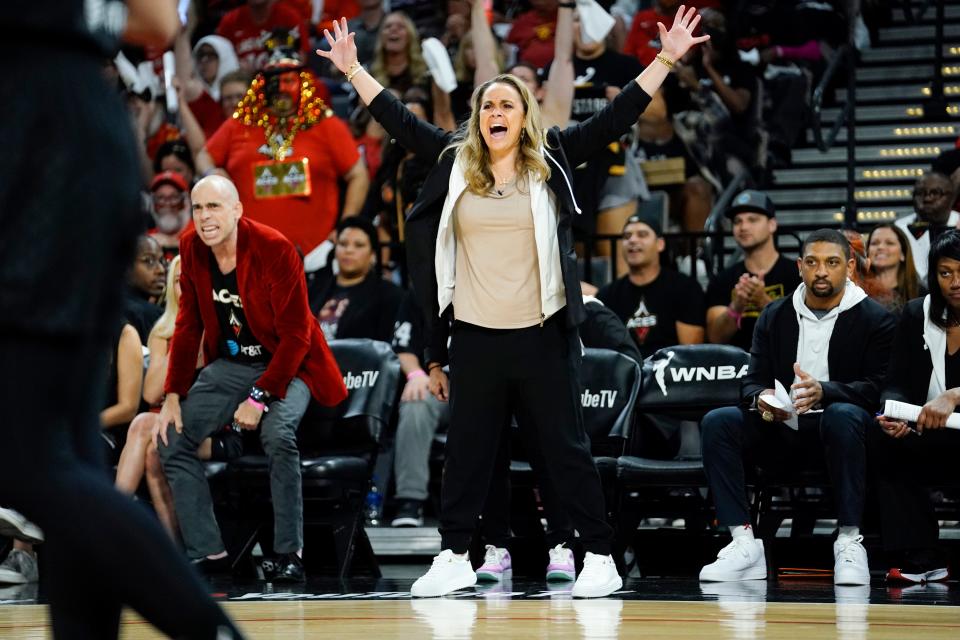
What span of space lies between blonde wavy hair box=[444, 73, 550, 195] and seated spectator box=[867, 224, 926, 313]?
2.48 m

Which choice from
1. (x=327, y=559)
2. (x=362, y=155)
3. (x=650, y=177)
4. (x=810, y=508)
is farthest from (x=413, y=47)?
(x=810, y=508)

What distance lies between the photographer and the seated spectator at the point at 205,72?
428 inches

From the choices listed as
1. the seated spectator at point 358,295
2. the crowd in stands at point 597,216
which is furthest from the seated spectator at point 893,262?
the seated spectator at point 358,295

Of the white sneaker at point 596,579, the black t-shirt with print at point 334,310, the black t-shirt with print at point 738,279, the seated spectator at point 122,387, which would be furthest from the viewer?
the black t-shirt with print at point 334,310

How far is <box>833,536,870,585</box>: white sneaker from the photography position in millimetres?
5871

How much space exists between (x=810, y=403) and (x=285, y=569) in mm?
2433

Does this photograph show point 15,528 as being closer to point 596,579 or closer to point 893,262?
point 596,579

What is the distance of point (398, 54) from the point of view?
1019cm

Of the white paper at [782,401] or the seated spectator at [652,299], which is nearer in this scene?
the white paper at [782,401]

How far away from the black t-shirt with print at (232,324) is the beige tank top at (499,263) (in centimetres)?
138

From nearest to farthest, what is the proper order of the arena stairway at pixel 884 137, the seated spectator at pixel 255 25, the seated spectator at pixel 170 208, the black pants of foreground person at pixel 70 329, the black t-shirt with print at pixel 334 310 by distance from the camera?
1. the black pants of foreground person at pixel 70 329
2. the black t-shirt with print at pixel 334 310
3. the seated spectator at pixel 170 208
4. the arena stairway at pixel 884 137
5. the seated spectator at pixel 255 25

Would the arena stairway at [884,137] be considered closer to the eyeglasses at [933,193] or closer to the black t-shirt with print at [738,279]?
the eyeglasses at [933,193]

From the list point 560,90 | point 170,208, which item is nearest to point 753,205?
point 560,90

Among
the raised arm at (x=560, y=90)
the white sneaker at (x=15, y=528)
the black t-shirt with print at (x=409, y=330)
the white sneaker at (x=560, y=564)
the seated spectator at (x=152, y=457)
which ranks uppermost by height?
the raised arm at (x=560, y=90)
